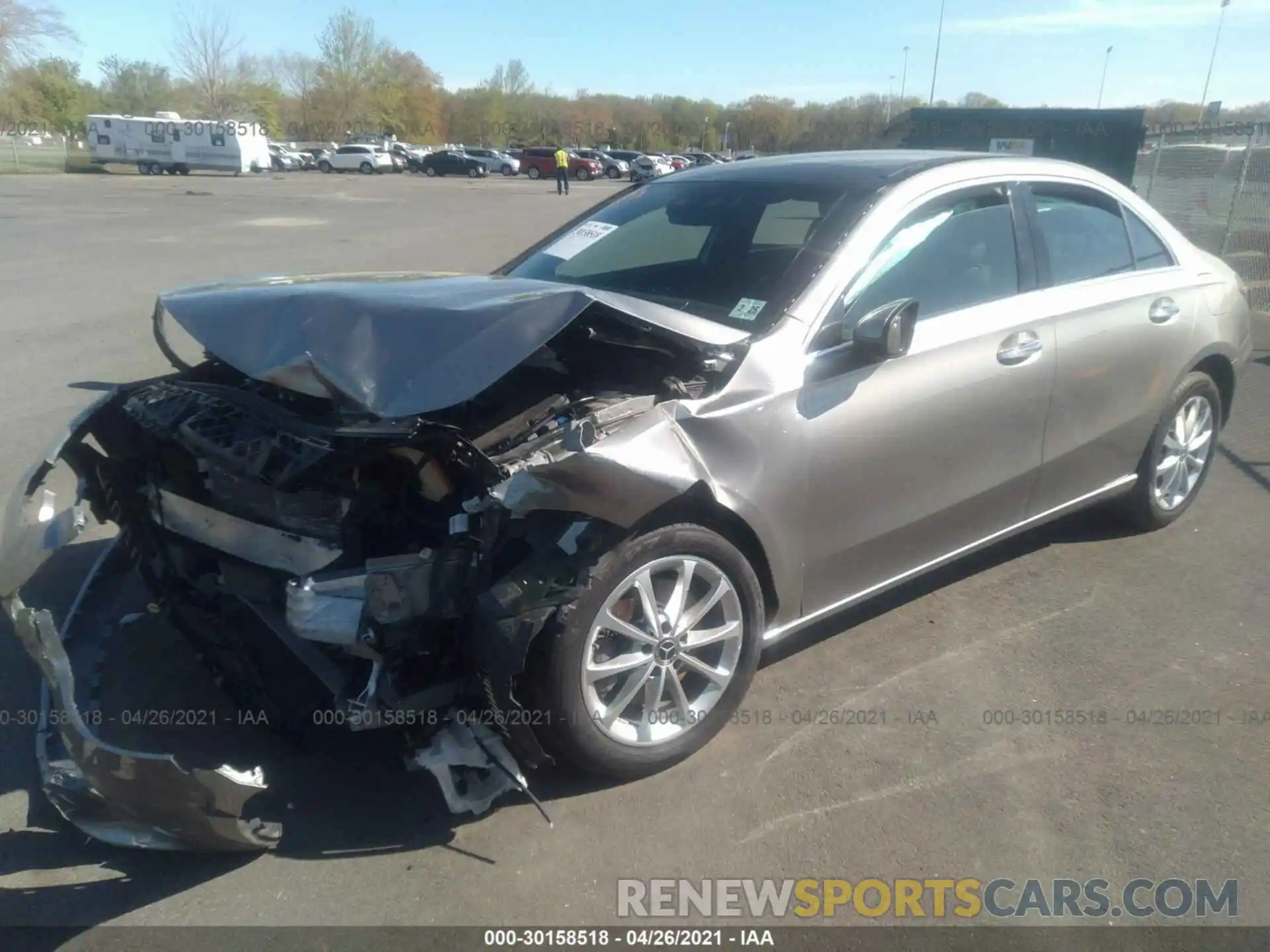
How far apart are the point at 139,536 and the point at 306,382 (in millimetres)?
1043

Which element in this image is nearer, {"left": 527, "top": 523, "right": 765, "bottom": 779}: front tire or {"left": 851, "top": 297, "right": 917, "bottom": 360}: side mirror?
{"left": 527, "top": 523, "right": 765, "bottom": 779}: front tire

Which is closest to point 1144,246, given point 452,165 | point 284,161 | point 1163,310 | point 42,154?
point 1163,310

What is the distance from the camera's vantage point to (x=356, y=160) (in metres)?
57.1

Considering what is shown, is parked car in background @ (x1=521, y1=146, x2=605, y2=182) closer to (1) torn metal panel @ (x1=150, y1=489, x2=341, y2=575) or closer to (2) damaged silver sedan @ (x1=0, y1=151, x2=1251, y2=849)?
(2) damaged silver sedan @ (x1=0, y1=151, x2=1251, y2=849)

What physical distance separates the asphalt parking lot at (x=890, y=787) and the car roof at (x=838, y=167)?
69.7 inches

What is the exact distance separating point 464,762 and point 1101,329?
318 cm

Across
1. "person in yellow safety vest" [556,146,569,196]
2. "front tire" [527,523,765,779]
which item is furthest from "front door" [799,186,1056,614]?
"person in yellow safety vest" [556,146,569,196]

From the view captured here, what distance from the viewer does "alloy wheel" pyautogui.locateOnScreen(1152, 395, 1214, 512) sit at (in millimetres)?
4789

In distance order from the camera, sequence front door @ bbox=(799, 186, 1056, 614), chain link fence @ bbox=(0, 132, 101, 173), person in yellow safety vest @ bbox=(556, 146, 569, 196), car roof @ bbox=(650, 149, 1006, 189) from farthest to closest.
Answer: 1. chain link fence @ bbox=(0, 132, 101, 173)
2. person in yellow safety vest @ bbox=(556, 146, 569, 196)
3. car roof @ bbox=(650, 149, 1006, 189)
4. front door @ bbox=(799, 186, 1056, 614)

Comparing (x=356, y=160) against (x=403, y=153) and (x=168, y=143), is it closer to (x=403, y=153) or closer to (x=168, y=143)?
(x=403, y=153)

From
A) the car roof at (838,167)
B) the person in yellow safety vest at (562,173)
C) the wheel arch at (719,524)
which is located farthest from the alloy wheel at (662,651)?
the person in yellow safety vest at (562,173)

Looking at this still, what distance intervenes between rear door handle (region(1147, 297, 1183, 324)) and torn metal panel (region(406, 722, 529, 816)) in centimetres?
351

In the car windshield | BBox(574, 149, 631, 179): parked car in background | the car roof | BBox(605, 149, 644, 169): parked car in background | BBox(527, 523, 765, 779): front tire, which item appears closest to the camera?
BBox(527, 523, 765, 779): front tire

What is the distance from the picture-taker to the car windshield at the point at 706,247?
3457 mm
